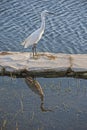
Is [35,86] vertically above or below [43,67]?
below

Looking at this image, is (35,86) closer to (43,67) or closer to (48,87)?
(48,87)

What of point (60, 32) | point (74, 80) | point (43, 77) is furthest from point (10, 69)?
point (60, 32)

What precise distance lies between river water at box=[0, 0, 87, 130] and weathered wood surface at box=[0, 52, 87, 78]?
174 millimetres

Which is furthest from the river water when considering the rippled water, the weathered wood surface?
the weathered wood surface

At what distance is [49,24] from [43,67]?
532cm

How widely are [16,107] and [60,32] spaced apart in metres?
6.09

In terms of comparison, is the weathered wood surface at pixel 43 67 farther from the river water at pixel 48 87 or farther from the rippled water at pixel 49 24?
the rippled water at pixel 49 24

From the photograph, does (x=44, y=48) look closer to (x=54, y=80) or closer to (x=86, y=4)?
(x=54, y=80)

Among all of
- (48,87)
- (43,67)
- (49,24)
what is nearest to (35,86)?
(48,87)

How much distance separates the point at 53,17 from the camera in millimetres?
17250

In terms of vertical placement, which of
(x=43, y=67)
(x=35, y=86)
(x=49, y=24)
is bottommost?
(x=49, y=24)

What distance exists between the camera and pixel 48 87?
36.0 ft

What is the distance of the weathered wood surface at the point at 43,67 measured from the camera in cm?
1133

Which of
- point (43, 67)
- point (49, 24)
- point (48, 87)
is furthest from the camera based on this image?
point (49, 24)
